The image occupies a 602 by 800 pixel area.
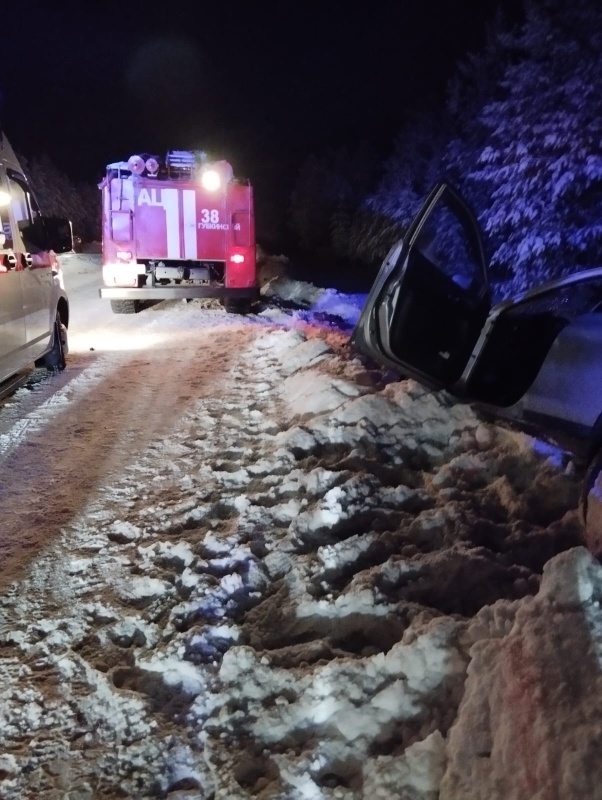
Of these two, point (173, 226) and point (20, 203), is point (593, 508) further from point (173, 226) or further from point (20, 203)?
point (173, 226)

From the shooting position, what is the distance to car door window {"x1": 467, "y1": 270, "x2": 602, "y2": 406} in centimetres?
458

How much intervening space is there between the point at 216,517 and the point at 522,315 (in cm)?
256

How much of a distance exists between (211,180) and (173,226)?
1064mm

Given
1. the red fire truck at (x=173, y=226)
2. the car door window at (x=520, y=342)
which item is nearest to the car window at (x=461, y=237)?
the car door window at (x=520, y=342)

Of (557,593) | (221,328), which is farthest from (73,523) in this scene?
(221,328)

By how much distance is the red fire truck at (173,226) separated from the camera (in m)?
11.4

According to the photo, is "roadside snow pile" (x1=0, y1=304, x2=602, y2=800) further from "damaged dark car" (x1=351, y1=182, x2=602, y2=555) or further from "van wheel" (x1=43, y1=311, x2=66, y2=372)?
"van wheel" (x1=43, y1=311, x2=66, y2=372)

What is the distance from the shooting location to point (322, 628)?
2908 mm

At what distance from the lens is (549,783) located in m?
1.73

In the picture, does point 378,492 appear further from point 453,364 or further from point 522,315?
point 522,315

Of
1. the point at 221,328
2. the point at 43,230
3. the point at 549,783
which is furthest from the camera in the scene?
the point at 221,328

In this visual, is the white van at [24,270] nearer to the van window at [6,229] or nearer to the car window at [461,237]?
the van window at [6,229]

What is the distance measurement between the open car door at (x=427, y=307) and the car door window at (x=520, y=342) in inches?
7.8

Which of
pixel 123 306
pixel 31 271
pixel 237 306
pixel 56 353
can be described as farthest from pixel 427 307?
pixel 123 306
